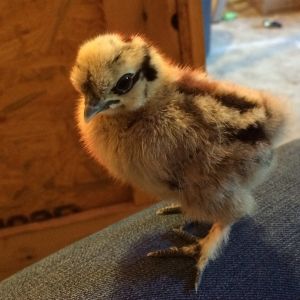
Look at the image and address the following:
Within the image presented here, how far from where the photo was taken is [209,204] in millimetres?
724

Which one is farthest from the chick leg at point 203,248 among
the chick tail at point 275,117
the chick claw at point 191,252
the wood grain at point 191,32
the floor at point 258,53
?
the floor at point 258,53

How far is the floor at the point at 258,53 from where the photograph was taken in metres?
2.16

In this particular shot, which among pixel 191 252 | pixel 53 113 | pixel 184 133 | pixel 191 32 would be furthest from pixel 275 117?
pixel 53 113

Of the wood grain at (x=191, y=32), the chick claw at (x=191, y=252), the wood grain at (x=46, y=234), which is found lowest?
the wood grain at (x=46, y=234)

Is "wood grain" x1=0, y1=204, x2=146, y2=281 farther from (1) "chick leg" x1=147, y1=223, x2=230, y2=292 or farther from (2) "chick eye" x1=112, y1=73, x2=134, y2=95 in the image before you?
(2) "chick eye" x1=112, y1=73, x2=134, y2=95

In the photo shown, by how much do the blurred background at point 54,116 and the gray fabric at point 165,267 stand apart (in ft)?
0.74

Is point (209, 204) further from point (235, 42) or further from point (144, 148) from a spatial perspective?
point (235, 42)

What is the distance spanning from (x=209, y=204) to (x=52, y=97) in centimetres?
65

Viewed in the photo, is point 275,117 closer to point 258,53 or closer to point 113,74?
point 113,74

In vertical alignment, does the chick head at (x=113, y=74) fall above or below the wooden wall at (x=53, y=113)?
above

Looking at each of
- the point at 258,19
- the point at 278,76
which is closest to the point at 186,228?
the point at 278,76

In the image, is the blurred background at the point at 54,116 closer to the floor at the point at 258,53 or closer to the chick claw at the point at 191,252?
the chick claw at the point at 191,252

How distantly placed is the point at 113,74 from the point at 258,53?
A: 1.93 metres

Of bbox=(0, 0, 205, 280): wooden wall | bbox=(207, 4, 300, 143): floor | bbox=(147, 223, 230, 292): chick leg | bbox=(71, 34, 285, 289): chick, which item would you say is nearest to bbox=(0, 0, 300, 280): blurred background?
bbox=(0, 0, 205, 280): wooden wall
